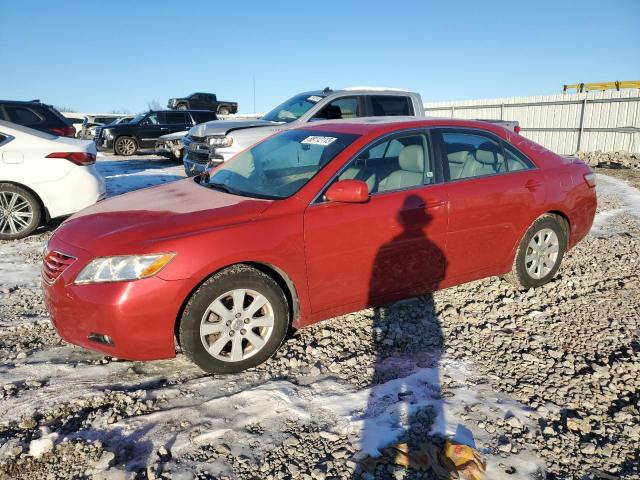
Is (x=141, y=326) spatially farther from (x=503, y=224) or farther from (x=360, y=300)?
(x=503, y=224)

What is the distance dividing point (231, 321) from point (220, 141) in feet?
19.9

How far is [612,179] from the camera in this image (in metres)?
11.9

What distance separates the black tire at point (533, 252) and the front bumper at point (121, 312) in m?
3.04

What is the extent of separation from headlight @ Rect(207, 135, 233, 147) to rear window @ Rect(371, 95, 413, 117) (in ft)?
8.77

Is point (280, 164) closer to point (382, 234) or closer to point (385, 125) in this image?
point (385, 125)

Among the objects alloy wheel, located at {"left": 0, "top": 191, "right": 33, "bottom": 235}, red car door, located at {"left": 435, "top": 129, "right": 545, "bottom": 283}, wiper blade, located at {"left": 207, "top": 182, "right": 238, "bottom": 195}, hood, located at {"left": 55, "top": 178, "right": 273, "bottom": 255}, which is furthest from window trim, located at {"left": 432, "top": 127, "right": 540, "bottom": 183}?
alloy wheel, located at {"left": 0, "top": 191, "right": 33, "bottom": 235}

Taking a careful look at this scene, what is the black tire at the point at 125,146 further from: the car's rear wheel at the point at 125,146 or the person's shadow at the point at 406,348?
the person's shadow at the point at 406,348

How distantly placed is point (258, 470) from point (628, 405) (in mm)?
2183

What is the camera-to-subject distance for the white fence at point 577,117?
15.9 m

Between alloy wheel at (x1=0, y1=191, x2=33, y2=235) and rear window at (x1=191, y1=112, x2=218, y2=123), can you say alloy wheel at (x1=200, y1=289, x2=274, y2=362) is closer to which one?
A: alloy wheel at (x1=0, y1=191, x2=33, y2=235)

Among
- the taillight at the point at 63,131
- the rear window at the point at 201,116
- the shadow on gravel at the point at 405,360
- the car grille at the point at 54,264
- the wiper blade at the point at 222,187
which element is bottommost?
the shadow on gravel at the point at 405,360

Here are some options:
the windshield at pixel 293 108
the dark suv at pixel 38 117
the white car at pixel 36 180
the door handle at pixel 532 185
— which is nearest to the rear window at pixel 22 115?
the dark suv at pixel 38 117

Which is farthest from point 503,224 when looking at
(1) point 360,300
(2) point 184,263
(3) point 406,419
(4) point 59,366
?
(4) point 59,366

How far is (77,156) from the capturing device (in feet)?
21.2
